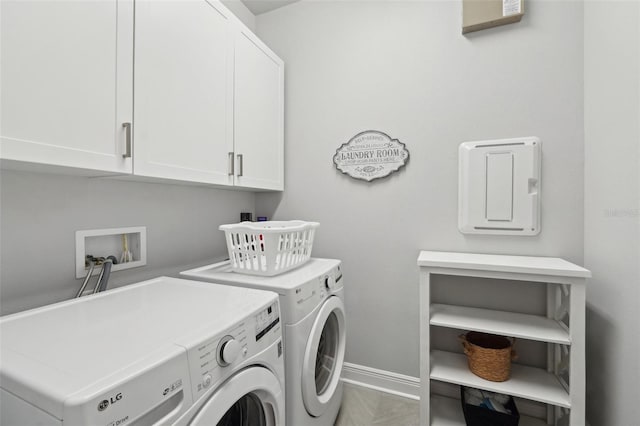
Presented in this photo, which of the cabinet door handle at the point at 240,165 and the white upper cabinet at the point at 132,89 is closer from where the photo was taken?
the white upper cabinet at the point at 132,89

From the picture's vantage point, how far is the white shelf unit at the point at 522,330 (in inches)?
48.0

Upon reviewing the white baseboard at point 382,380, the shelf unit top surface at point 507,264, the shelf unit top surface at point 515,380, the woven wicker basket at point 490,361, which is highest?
the shelf unit top surface at point 507,264

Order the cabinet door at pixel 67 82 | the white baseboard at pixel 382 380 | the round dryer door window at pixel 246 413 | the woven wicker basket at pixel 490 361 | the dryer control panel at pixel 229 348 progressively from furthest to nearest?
1. the white baseboard at pixel 382 380
2. the woven wicker basket at pixel 490 361
3. the round dryer door window at pixel 246 413
4. the cabinet door at pixel 67 82
5. the dryer control panel at pixel 229 348

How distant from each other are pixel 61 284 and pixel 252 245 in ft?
2.39

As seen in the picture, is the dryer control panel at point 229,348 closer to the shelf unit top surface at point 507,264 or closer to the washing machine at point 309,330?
Answer: the washing machine at point 309,330

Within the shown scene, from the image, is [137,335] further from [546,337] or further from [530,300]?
[530,300]

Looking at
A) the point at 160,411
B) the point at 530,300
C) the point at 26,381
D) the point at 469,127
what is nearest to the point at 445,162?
the point at 469,127

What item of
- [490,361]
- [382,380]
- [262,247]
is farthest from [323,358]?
[490,361]

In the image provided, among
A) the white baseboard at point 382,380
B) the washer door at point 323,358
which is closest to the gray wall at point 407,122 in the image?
the white baseboard at point 382,380

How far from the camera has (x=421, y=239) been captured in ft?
5.73

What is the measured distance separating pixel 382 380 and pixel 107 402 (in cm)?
174

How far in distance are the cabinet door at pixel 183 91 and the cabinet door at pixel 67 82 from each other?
0.22 ft

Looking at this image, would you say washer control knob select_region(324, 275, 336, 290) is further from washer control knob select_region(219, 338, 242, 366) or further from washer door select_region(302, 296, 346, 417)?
washer control knob select_region(219, 338, 242, 366)

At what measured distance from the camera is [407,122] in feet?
5.82
